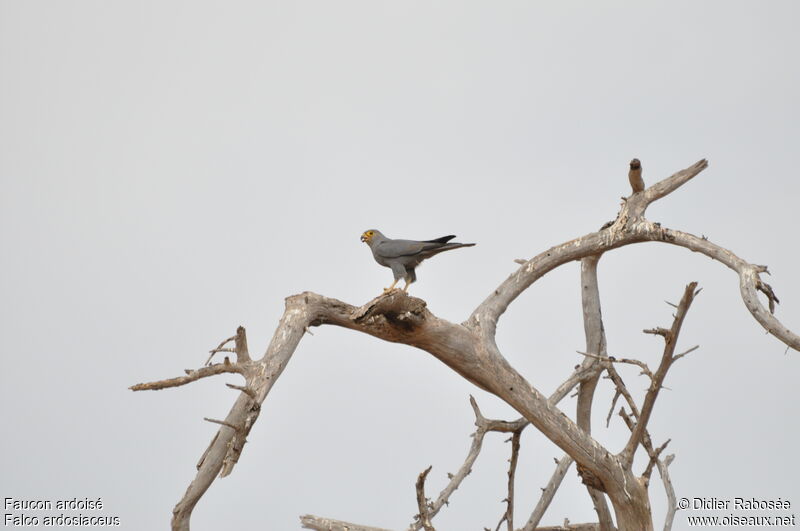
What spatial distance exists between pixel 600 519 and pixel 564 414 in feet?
5.81

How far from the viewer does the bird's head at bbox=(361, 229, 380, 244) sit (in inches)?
307

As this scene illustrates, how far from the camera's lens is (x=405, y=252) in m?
7.34

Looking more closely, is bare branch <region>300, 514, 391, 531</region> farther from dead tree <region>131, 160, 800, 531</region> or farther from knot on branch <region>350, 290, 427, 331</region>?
knot on branch <region>350, 290, 427, 331</region>

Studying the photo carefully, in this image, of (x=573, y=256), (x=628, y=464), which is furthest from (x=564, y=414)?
(x=573, y=256)

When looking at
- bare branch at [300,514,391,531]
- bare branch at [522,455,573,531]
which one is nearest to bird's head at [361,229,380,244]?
bare branch at [300,514,391,531]

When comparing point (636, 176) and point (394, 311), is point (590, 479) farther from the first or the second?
point (636, 176)

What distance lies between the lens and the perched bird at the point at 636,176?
755 centimetres

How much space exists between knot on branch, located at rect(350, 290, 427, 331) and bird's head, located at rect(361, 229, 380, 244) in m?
1.28

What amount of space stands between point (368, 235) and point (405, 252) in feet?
1.90

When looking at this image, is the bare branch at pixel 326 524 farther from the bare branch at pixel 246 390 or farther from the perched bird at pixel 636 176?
the perched bird at pixel 636 176

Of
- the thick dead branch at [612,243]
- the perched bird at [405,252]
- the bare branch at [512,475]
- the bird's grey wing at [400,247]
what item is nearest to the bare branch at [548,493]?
the bare branch at [512,475]

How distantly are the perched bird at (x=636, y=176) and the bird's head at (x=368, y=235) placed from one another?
1.98 metres

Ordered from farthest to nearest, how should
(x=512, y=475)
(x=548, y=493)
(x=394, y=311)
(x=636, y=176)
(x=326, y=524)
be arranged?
(x=548, y=493)
(x=512, y=475)
(x=636, y=176)
(x=326, y=524)
(x=394, y=311)

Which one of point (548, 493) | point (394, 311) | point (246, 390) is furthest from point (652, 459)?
point (246, 390)
